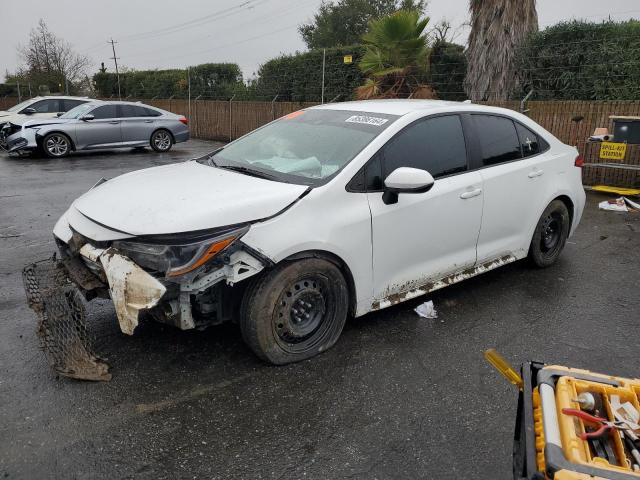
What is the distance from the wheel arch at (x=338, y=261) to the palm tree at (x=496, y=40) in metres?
9.12

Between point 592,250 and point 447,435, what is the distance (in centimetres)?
414

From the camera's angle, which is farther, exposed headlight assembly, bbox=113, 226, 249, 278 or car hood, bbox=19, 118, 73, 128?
car hood, bbox=19, 118, 73, 128

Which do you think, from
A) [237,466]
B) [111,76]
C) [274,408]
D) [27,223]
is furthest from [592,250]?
[111,76]

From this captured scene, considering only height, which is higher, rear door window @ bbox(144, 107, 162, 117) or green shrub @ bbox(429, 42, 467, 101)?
green shrub @ bbox(429, 42, 467, 101)

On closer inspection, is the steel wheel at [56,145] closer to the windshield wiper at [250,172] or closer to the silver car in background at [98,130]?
the silver car in background at [98,130]

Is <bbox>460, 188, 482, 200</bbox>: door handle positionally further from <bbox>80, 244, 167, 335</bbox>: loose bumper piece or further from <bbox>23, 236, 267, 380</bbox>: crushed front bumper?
<bbox>80, 244, 167, 335</bbox>: loose bumper piece

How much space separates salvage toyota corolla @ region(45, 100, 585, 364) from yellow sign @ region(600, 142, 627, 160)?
15.5 ft

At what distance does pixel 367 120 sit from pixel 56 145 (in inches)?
477

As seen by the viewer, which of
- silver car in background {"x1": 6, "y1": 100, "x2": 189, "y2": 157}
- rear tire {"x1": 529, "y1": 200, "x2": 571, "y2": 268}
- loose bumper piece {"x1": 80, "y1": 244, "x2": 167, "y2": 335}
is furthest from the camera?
silver car in background {"x1": 6, "y1": 100, "x2": 189, "y2": 157}

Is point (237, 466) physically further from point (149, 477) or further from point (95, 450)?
point (95, 450)

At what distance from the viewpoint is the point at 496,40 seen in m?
11.0

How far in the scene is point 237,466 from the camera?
2533mm

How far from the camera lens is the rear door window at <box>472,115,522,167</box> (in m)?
4.45

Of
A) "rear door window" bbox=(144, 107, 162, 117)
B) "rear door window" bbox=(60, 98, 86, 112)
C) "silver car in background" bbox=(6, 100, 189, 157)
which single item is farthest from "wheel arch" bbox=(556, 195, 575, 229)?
"rear door window" bbox=(60, 98, 86, 112)
